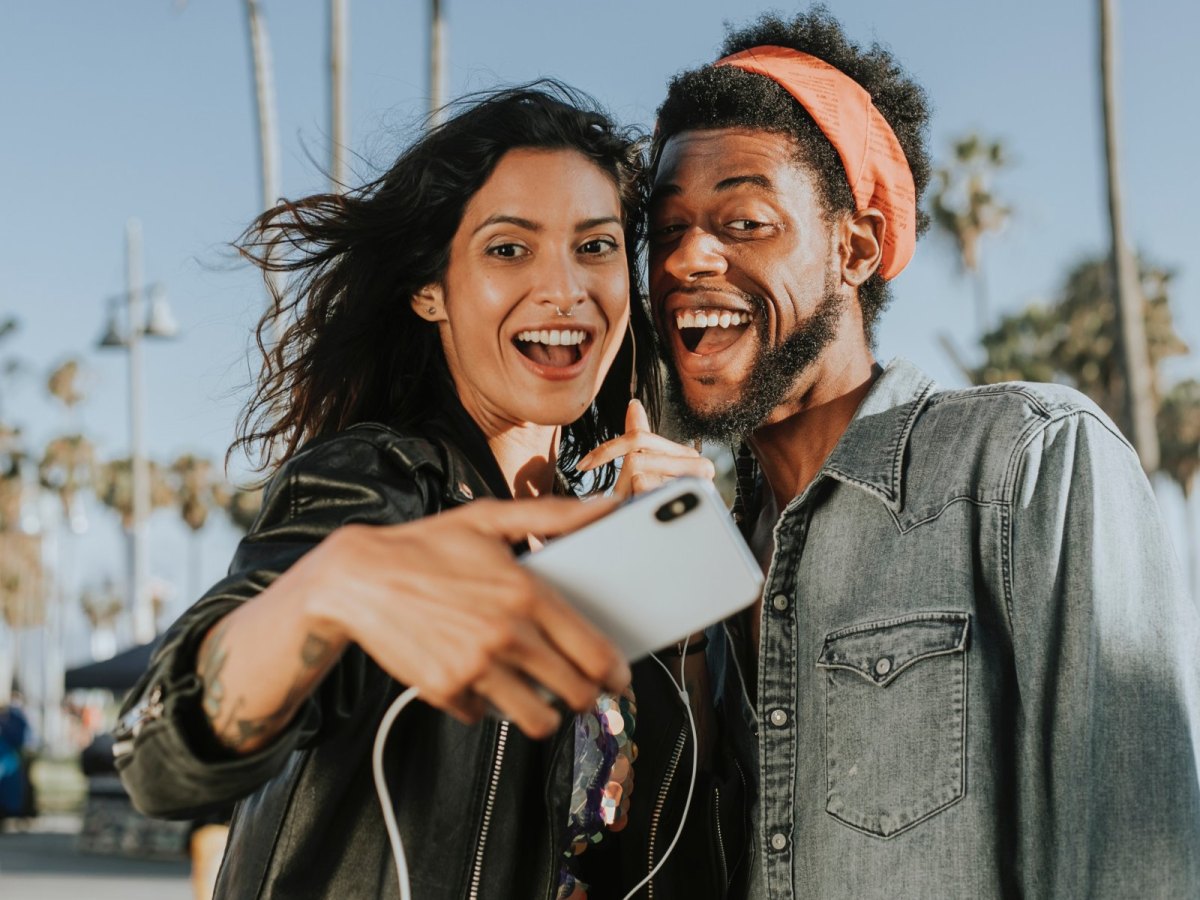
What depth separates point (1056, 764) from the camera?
8.46 ft

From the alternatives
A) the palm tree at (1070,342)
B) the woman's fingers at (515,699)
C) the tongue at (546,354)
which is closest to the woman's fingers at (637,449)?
the tongue at (546,354)

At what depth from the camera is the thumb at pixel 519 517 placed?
1664 millimetres

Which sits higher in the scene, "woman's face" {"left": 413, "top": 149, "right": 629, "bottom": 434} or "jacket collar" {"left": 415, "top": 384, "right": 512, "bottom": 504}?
"woman's face" {"left": 413, "top": 149, "right": 629, "bottom": 434}

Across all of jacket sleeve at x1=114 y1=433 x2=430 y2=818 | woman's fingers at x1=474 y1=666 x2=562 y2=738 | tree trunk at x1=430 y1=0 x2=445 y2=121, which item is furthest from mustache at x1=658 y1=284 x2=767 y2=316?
tree trunk at x1=430 y1=0 x2=445 y2=121

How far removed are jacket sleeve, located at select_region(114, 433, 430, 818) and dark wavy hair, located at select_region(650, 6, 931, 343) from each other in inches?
68.3

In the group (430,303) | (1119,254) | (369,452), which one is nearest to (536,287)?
(430,303)

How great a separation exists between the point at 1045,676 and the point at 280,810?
142 cm

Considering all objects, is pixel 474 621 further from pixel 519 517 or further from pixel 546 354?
pixel 546 354

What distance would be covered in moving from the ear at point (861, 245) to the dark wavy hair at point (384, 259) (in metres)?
0.68

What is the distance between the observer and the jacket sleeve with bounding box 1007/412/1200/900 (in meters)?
2.49

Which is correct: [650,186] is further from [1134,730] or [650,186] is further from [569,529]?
[569,529]

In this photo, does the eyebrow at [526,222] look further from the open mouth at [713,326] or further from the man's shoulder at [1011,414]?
the man's shoulder at [1011,414]

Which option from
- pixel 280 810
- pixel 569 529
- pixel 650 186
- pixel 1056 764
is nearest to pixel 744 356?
pixel 650 186

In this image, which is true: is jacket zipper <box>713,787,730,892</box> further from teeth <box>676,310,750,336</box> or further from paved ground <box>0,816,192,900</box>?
paved ground <box>0,816,192,900</box>
